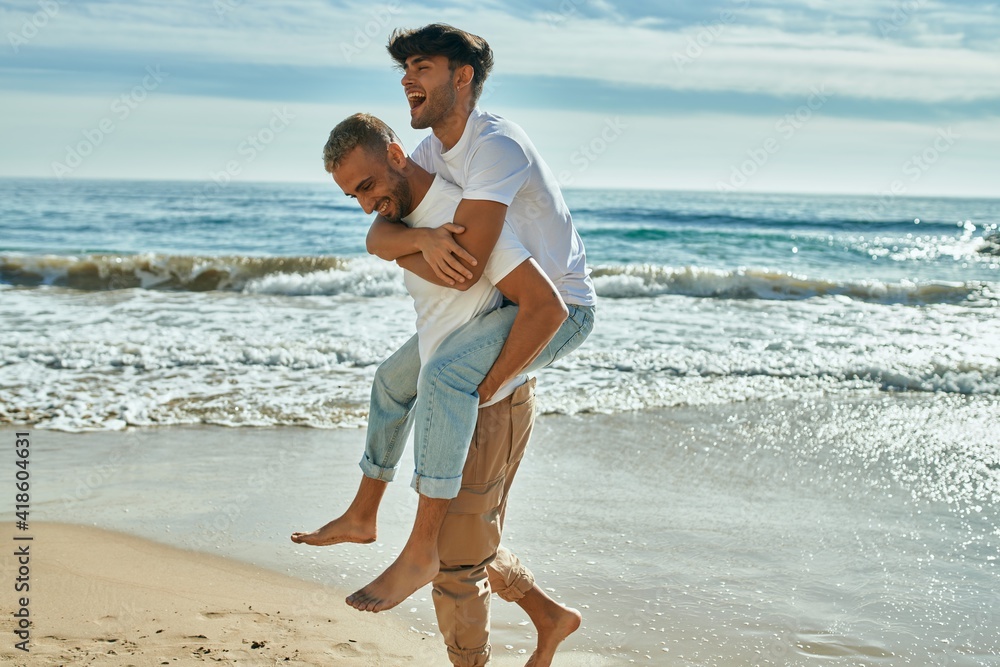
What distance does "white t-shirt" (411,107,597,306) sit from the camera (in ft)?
7.82

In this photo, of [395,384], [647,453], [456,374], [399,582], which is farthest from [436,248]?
[647,453]

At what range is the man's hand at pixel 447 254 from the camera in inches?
92.5

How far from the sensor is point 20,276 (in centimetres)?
1551

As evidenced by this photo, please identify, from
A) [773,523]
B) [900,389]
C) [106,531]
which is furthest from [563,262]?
[900,389]

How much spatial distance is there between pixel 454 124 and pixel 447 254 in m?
0.45

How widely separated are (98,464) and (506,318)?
3484mm

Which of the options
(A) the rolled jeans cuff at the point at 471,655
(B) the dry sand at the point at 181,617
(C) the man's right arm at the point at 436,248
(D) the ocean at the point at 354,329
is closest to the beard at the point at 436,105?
(C) the man's right arm at the point at 436,248

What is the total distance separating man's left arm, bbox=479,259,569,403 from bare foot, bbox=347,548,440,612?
0.60m

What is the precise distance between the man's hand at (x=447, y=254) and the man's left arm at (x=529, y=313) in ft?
0.40

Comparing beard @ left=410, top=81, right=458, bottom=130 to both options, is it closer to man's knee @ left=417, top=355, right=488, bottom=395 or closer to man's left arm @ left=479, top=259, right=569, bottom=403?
man's left arm @ left=479, top=259, right=569, bottom=403

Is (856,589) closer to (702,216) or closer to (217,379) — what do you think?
(217,379)

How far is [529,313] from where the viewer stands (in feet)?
7.89

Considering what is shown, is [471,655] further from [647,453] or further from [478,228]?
[647,453]

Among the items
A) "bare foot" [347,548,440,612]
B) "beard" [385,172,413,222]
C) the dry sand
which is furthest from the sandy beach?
"beard" [385,172,413,222]
